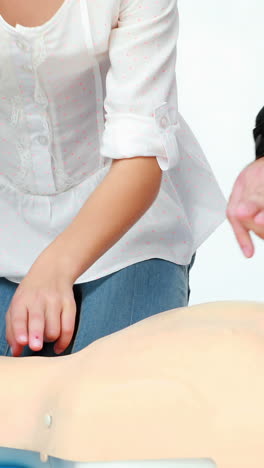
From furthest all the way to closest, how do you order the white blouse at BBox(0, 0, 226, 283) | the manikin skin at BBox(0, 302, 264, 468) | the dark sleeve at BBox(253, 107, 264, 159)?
the white blouse at BBox(0, 0, 226, 283) < the dark sleeve at BBox(253, 107, 264, 159) < the manikin skin at BBox(0, 302, 264, 468)

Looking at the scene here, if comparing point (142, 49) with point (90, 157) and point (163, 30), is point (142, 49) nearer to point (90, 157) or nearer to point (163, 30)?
point (163, 30)

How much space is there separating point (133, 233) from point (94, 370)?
417mm

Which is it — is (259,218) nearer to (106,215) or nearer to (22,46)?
(106,215)

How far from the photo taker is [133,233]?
0.99 metres

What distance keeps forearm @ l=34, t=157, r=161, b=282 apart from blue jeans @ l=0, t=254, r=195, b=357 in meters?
0.08

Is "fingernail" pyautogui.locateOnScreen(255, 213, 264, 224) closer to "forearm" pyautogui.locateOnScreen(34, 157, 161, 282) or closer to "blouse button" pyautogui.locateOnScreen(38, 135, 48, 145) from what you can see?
A: "forearm" pyautogui.locateOnScreen(34, 157, 161, 282)

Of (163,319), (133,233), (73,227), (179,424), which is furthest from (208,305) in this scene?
(133,233)

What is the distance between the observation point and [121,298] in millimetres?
940

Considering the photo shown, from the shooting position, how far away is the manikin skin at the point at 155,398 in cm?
52

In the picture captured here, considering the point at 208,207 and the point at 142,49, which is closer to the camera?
the point at 142,49

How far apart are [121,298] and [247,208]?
11.3 inches

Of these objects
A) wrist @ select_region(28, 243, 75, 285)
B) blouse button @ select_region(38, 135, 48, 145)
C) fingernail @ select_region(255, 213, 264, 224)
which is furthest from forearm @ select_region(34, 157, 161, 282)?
fingernail @ select_region(255, 213, 264, 224)

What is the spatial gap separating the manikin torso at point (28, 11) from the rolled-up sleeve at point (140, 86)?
7 centimetres

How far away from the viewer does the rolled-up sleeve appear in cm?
89
